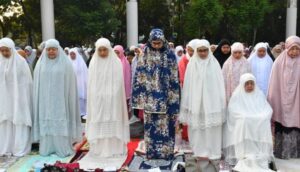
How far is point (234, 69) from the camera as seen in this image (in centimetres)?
529

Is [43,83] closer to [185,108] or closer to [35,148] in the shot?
→ [35,148]

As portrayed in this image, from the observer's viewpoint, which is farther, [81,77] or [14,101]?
[81,77]

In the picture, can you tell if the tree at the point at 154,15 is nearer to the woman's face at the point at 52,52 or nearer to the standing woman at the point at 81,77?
the standing woman at the point at 81,77

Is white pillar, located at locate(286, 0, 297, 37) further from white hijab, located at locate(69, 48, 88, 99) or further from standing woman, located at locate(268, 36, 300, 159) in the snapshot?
standing woman, located at locate(268, 36, 300, 159)

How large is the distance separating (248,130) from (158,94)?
115 cm

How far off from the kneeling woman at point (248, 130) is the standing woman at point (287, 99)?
0.30 m

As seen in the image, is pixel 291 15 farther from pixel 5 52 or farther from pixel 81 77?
pixel 5 52

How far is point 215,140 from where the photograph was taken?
191 inches

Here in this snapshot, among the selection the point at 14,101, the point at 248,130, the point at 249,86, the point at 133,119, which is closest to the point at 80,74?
the point at 133,119

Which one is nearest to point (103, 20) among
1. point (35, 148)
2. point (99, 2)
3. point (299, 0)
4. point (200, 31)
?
point (99, 2)

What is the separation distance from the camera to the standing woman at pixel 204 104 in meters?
4.74

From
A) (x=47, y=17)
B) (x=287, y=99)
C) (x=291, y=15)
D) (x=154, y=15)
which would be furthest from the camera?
(x=154, y=15)

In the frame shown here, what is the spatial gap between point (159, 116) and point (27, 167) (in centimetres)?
174

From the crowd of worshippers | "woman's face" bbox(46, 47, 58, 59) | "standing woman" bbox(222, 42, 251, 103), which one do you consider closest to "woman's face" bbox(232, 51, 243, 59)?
"standing woman" bbox(222, 42, 251, 103)
